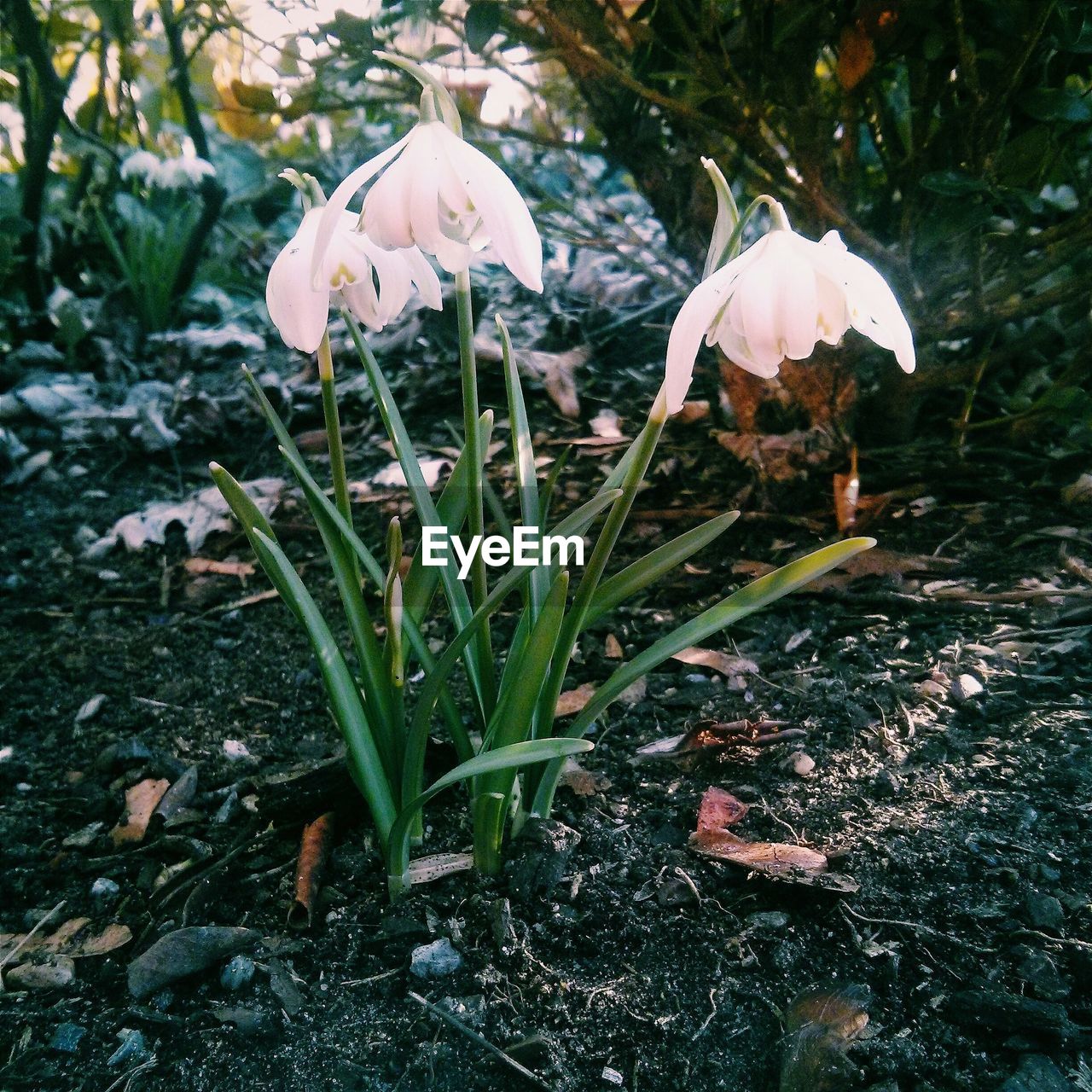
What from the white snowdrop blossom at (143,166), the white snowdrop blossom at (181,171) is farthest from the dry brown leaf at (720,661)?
the white snowdrop blossom at (143,166)

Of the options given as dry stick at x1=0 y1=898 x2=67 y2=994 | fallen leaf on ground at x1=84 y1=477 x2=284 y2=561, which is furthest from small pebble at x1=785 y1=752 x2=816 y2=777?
fallen leaf on ground at x1=84 y1=477 x2=284 y2=561

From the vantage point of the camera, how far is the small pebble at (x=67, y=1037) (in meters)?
1.21

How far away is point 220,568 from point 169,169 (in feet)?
6.43

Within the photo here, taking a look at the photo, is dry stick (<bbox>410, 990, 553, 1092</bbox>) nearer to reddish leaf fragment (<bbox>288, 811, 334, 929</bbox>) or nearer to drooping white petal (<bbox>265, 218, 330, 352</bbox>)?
reddish leaf fragment (<bbox>288, 811, 334, 929</bbox>)

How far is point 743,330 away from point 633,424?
1.69 meters

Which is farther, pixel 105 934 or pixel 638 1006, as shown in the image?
pixel 105 934

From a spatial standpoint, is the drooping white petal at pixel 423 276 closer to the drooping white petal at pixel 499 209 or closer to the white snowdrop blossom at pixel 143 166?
the drooping white petal at pixel 499 209

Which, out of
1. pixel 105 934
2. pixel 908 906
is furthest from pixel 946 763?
A: pixel 105 934

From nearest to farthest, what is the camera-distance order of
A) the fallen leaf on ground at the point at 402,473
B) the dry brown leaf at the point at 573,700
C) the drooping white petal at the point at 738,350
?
1. the drooping white petal at the point at 738,350
2. the dry brown leaf at the point at 573,700
3. the fallen leaf on ground at the point at 402,473

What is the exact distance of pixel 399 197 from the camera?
106 cm

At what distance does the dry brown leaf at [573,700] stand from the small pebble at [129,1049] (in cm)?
83

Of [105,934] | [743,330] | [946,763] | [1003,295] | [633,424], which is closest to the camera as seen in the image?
[743,330]

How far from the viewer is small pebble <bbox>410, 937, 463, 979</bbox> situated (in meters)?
1.28

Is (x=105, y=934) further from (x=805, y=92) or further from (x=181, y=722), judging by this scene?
(x=805, y=92)
